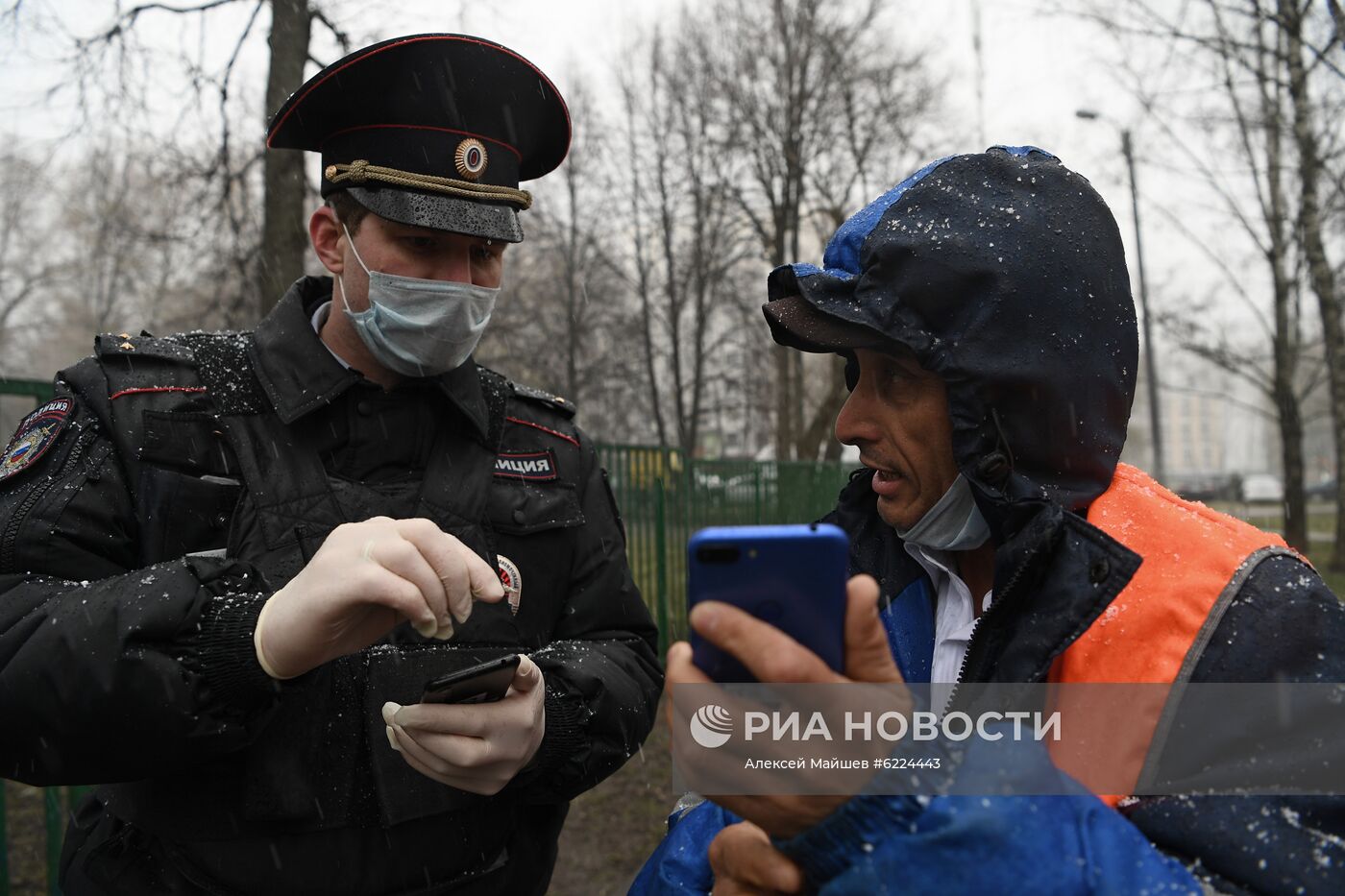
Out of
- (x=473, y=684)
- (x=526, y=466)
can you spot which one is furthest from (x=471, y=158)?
(x=473, y=684)

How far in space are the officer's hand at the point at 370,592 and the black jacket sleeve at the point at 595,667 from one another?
1.88 ft

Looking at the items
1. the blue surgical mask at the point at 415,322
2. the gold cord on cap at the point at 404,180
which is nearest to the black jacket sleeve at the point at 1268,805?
the blue surgical mask at the point at 415,322

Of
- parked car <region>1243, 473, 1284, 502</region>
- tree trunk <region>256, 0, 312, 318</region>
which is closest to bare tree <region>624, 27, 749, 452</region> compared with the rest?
tree trunk <region>256, 0, 312, 318</region>

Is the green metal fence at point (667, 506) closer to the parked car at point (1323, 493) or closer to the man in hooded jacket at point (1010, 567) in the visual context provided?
the man in hooded jacket at point (1010, 567)

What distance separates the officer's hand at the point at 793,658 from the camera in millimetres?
995

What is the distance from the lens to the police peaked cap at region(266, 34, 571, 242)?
2287 mm

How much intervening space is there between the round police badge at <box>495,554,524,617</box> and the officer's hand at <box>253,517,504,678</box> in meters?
0.59

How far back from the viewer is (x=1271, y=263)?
13539 millimetres

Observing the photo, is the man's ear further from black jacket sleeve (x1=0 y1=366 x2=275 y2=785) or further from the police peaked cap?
black jacket sleeve (x1=0 y1=366 x2=275 y2=785)

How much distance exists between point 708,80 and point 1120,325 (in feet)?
63.0

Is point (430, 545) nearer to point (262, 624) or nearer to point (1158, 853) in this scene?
point (262, 624)

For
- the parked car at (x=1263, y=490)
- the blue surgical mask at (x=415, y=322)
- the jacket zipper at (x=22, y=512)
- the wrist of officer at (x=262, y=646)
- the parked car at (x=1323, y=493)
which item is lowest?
the parked car at (x=1323, y=493)

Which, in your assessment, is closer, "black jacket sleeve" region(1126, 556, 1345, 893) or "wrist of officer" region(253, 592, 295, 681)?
"black jacket sleeve" region(1126, 556, 1345, 893)

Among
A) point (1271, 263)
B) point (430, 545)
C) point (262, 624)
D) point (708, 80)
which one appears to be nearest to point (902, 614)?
point (430, 545)
